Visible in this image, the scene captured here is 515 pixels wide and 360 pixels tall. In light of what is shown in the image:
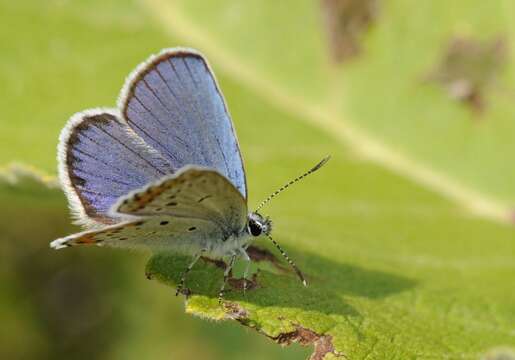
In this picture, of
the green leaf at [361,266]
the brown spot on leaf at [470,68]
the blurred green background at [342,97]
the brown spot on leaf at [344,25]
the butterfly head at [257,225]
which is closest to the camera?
the green leaf at [361,266]

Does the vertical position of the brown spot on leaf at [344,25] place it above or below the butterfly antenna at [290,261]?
above

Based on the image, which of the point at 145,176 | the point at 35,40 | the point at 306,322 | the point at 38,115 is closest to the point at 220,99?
the point at 145,176

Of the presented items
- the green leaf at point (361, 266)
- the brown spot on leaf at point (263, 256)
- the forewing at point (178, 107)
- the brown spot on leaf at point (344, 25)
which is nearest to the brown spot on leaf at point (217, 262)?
the green leaf at point (361, 266)

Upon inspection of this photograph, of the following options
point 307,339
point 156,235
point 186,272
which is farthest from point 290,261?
point 307,339

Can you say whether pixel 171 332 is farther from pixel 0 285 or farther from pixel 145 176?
pixel 145 176

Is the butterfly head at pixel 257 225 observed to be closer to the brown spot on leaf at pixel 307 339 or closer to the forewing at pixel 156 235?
the forewing at pixel 156 235

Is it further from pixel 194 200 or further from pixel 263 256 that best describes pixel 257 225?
pixel 194 200

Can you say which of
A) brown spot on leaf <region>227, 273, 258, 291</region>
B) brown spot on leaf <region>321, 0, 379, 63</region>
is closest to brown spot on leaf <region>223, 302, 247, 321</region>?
brown spot on leaf <region>227, 273, 258, 291</region>
